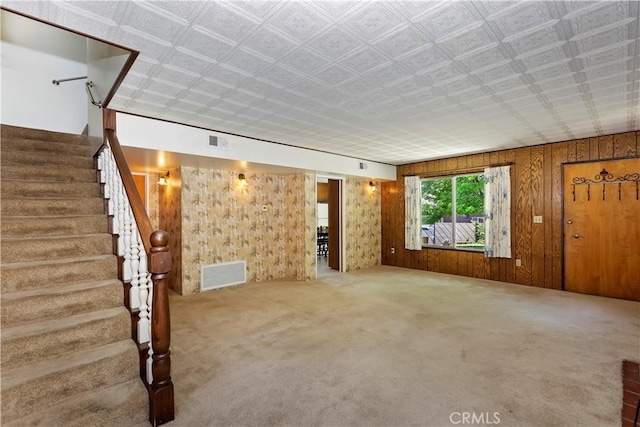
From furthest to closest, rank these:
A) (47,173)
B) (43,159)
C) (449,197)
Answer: (449,197) → (43,159) → (47,173)

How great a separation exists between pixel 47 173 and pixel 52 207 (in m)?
0.55

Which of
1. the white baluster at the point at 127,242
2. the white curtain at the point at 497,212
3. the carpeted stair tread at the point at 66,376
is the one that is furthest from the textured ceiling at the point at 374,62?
the carpeted stair tread at the point at 66,376

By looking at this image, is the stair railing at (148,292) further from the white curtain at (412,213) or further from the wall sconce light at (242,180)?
the white curtain at (412,213)

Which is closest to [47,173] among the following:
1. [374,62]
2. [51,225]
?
[51,225]

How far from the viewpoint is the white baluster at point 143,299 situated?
200cm

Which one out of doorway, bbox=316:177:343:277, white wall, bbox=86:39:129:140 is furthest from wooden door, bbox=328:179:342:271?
white wall, bbox=86:39:129:140

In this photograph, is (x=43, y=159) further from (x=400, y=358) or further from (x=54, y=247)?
(x=400, y=358)

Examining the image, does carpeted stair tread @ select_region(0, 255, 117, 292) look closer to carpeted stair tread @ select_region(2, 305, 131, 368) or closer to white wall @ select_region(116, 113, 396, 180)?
carpeted stair tread @ select_region(2, 305, 131, 368)

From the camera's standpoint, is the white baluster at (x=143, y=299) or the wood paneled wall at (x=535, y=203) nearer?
the white baluster at (x=143, y=299)

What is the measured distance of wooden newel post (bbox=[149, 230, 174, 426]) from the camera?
188cm

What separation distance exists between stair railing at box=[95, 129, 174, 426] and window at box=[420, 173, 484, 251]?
20.0 ft

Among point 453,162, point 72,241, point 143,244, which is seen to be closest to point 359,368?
point 143,244

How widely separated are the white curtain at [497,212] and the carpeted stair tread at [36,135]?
6.57 meters

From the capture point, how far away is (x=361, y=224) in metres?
7.42
